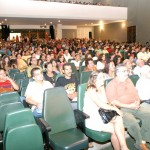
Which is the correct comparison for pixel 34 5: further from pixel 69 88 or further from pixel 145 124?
pixel 145 124

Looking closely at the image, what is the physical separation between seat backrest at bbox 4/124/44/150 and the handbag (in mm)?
873

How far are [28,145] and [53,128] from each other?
0.53 m

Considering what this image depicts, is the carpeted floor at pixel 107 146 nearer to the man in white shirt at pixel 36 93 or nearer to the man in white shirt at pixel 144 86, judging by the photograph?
the man in white shirt at pixel 144 86

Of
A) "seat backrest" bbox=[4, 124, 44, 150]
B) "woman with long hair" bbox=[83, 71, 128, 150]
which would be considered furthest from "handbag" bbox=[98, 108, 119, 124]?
"seat backrest" bbox=[4, 124, 44, 150]

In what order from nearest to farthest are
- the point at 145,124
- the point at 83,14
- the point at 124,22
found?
the point at 145,124, the point at 83,14, the point at 124,22

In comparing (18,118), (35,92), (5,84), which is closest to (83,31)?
(5,84)

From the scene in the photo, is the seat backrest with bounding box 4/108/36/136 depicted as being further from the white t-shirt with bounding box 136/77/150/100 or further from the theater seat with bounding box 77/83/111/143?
the white t-shirt with bounding box 136/77/150/100

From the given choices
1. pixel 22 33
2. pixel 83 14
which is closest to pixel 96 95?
pixel 83 14

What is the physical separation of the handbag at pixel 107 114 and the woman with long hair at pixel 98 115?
1.4 inches

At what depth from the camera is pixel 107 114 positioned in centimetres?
301

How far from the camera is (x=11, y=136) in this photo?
241cm

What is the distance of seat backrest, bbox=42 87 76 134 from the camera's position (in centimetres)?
298

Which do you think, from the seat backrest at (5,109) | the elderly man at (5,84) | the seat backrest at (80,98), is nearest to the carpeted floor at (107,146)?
the seat backrest at (80,98)

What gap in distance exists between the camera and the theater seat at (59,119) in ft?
9.09
